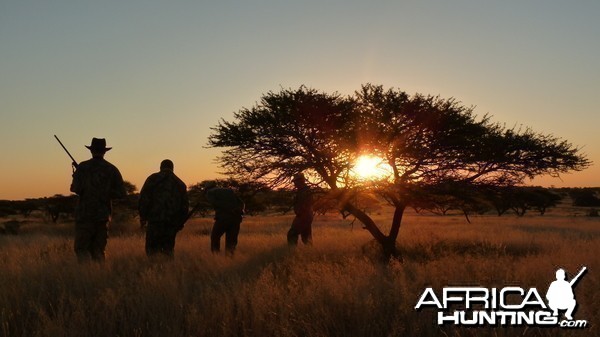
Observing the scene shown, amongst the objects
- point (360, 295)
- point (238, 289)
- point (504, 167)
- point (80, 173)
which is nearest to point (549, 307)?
point (360, 295)

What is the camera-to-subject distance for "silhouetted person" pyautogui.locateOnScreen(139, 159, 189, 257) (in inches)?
357

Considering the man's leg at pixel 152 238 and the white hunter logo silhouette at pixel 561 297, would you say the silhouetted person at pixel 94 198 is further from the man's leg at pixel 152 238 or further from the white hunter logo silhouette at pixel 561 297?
the white hunter logo silhouette at pixel 561 297

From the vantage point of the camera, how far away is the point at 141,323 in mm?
4738

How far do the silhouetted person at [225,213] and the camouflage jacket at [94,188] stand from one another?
8.24 ft

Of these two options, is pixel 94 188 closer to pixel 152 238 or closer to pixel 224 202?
pixel 152 238

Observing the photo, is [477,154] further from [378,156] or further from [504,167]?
[378,156]

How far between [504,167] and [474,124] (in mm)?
1209

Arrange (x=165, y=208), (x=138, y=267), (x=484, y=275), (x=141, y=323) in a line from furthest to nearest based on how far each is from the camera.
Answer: (x=165, y=208) → (x=138, y=267) → (x=484, y=275) → (x=141, y=323)

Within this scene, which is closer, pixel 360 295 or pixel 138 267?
pixel 360 295

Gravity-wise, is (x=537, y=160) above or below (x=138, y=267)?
above

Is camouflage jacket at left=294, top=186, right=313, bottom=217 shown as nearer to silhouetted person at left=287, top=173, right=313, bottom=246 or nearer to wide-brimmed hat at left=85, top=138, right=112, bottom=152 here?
silhouetted person at left=287, top=173, right=313, bottom=246

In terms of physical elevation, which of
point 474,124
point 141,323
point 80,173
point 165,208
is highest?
point 474,124

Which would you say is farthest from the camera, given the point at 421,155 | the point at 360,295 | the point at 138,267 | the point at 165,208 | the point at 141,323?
the point at 421,155

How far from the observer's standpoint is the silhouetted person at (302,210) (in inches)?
450
